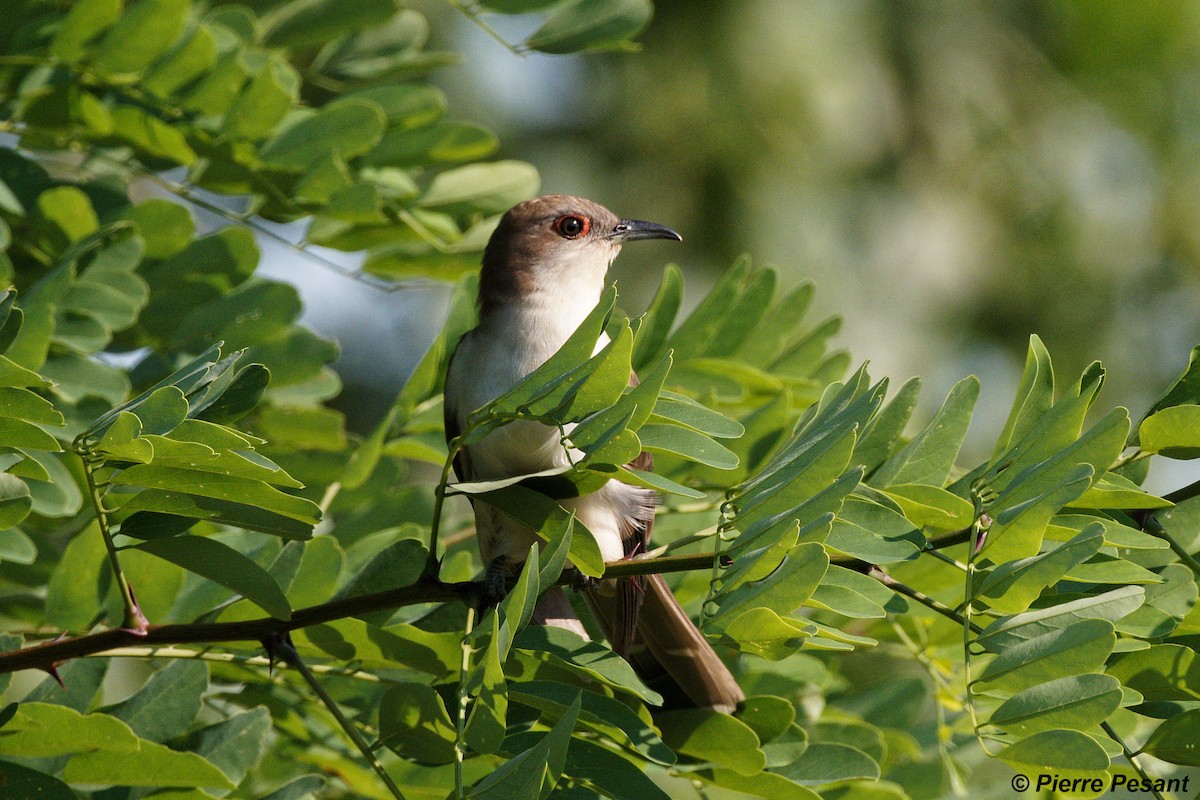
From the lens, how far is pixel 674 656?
3.55 metres

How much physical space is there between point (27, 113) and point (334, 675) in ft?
6.81

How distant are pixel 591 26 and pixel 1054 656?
2860 mm

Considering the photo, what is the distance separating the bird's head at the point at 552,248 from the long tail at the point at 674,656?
1.45m

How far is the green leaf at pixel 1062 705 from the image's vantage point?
2248mm

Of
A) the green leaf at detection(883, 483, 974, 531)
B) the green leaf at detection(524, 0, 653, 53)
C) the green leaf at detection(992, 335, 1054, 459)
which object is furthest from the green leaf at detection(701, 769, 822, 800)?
the green leaf at detection(524, 0, 653, 53)

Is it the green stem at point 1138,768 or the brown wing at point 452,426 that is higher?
the green stem at point 1138,768

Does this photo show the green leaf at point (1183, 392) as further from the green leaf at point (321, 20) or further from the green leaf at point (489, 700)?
the green leaf at point (321, 20)

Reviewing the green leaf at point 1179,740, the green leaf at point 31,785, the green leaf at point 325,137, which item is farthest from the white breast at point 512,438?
the green leaf at point 1179,740

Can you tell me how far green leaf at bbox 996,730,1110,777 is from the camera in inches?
87.4

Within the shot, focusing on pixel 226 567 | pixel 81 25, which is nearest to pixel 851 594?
pixel 226 567

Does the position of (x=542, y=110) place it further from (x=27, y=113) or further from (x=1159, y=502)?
(x=1159, y=502)

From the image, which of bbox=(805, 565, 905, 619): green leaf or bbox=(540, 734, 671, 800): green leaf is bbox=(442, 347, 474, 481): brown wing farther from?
bbox=(805, 565, 905, 619): green leaf

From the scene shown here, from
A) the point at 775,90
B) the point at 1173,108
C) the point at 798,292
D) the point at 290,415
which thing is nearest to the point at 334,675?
the point at 290,415

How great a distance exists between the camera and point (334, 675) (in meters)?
3.14
